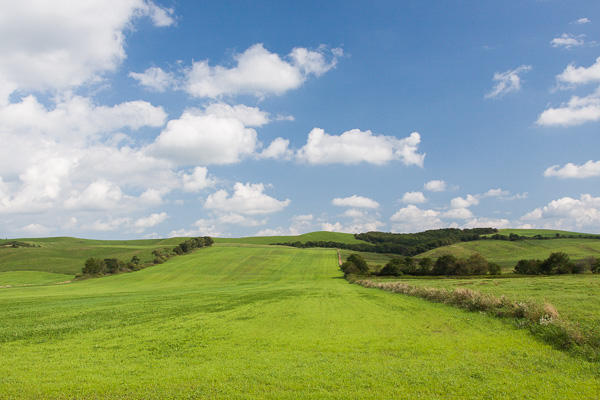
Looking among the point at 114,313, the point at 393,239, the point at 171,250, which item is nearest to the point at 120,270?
the point at 171,250

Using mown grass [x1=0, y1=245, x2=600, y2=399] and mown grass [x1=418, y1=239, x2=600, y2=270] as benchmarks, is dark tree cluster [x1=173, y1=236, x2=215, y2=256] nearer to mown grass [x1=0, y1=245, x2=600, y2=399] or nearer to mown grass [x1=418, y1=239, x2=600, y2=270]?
mown grass [x1=418, y1=239, x2=600, y2=270]

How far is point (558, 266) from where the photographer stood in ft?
218

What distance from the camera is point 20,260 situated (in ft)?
341

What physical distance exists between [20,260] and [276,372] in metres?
130

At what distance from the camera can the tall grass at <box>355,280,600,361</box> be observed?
38.4 feet

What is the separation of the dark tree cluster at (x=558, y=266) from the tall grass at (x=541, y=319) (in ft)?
189

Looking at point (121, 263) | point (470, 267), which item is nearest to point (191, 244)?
point (121, 263)

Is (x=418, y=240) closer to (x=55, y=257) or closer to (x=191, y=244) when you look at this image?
(x=191, y=244)

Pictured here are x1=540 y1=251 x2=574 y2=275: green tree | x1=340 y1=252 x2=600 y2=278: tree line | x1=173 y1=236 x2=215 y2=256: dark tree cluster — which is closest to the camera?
x1=540 y1=251 x2=574 y2=275: green tree

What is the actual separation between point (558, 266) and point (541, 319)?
67511 millimetres

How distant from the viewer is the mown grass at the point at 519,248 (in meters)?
110

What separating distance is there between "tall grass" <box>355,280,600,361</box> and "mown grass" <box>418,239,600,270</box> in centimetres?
10074

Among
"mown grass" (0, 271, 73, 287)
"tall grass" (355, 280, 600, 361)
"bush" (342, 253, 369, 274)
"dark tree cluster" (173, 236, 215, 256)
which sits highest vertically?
"tall grass" (355, 280, 600, 361)

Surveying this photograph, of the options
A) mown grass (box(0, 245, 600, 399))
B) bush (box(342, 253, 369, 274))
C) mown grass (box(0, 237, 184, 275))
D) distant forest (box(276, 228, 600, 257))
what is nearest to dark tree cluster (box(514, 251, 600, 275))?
bush (box(342, 253, 369, 274))
